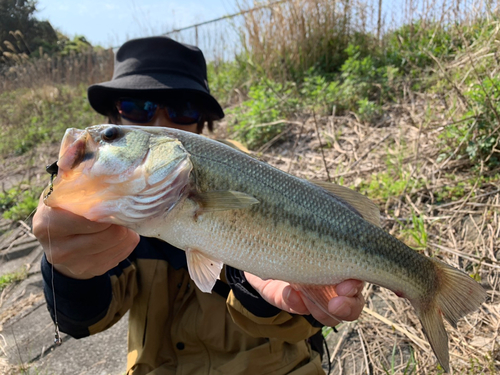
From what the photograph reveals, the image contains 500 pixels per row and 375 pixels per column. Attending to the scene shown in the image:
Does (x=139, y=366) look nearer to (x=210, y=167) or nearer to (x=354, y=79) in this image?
(x=210, y=167)

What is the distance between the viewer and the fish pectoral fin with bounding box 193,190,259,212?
1.21 m

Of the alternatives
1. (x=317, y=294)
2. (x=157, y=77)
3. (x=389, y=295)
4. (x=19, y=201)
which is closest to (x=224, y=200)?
(x=317, y=294)

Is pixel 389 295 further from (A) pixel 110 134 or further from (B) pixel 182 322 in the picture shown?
(A) pixel 110 134

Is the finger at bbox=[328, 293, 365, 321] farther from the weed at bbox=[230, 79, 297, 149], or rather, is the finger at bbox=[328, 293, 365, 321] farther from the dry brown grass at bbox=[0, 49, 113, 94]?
the dry brown grass at bbox=[0, 49, 113, 94]

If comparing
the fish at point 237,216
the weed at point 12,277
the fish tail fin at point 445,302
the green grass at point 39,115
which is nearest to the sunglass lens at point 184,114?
A: the fish at point 237,216

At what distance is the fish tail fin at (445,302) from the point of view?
1.41 meters

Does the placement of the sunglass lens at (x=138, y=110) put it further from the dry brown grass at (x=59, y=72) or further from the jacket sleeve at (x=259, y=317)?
the dry brown grass at (x=59, y=72)

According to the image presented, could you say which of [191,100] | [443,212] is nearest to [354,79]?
[443,212]

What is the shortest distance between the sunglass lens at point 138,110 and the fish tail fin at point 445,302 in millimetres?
2052

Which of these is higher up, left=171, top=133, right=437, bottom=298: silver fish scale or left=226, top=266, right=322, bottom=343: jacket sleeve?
left=171, top=133, right=437, bottom=298: silver fish scale

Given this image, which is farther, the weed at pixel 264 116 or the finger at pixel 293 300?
the weed at pixel 264 116

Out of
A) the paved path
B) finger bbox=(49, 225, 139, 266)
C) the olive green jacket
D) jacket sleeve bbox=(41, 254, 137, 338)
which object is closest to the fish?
finger bbox=(49, 225, 139, 266)

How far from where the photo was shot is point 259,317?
1703 mm

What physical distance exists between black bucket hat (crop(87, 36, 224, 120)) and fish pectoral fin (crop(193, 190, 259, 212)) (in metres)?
1.45
